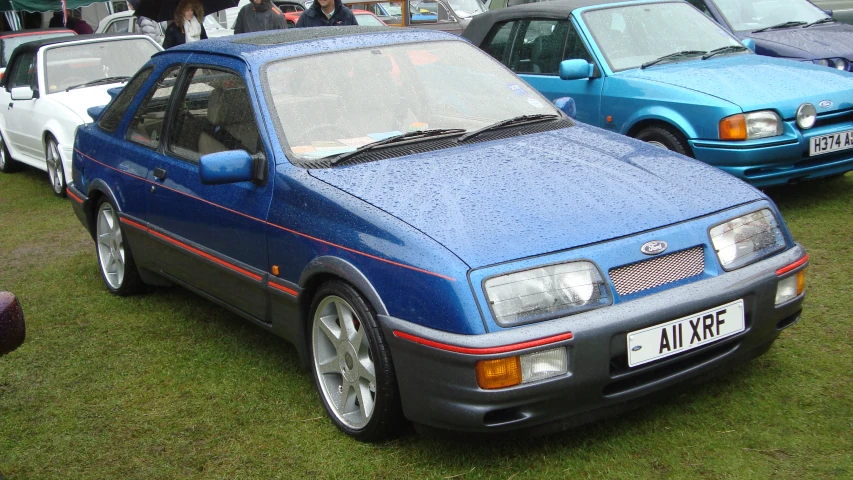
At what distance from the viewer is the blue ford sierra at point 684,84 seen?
5.99 metres

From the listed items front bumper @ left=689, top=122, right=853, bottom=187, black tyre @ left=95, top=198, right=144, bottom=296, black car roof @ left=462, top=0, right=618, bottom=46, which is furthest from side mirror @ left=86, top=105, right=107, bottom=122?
front bumper @ left=689, top=122, right=853, bottom=187

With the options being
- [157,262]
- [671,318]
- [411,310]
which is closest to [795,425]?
[671,318]

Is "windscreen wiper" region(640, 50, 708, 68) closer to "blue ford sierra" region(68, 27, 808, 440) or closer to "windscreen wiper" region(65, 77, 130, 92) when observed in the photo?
"blue ford sierra" region(68, 27, 808, 440)

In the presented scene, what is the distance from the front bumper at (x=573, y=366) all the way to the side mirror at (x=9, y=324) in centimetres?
117

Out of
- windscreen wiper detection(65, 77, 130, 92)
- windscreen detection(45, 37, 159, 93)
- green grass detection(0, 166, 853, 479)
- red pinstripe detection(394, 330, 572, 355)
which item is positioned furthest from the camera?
windscreen detection(45, 37, 159, 93)

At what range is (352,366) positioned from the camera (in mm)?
3531

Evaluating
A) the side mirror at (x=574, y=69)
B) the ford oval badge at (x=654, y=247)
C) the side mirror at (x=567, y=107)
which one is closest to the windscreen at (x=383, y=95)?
the side mirror at (x=567, y=107)

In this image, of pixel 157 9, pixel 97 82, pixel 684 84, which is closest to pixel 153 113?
pixel 684 84

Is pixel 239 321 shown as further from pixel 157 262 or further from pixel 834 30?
pixel 834 30

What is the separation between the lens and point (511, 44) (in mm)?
7777

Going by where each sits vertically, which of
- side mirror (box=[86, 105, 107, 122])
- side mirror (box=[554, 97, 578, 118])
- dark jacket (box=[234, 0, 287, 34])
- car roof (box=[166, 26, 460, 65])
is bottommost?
side mirror (box=[86, 105, 107, 122])

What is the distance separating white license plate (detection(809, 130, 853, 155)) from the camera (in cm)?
604

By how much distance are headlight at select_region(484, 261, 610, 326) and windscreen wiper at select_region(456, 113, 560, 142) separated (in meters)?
1.18

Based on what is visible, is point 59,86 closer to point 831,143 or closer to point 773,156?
point 773,156
